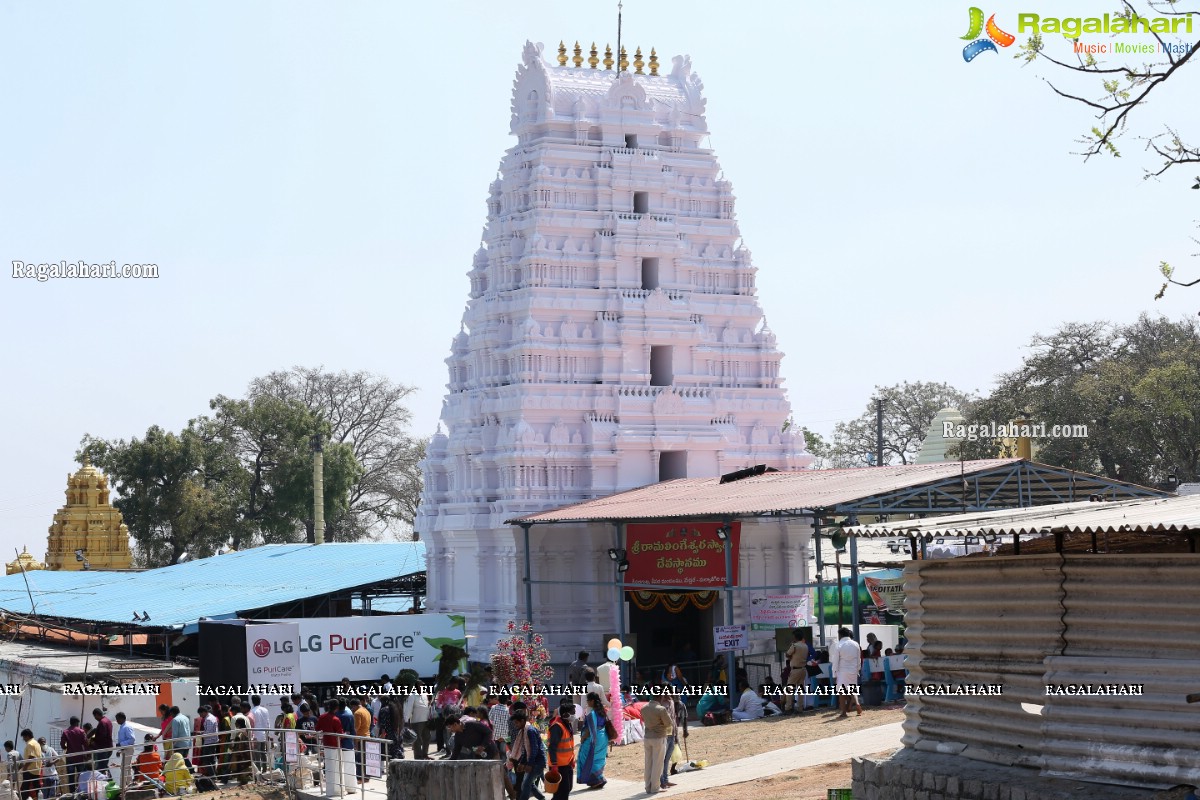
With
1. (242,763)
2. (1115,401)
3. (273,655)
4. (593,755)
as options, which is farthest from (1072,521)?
(1115,401)

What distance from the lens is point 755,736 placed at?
72.1 feet

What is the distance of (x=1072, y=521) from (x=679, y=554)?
652 inches

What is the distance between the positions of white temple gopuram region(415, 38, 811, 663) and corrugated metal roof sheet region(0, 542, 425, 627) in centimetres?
277

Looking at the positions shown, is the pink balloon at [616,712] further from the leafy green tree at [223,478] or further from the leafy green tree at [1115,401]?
the leafy green tree at [223,478]

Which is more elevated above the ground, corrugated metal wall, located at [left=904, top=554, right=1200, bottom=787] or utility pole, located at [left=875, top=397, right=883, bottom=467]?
utility pole, located at [left=875, top=397, right=883, bottom=467]

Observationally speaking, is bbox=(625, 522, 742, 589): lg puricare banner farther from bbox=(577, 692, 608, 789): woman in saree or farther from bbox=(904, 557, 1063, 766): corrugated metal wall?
bbox=(904, 557, 1063, 766): corrugated metal wall

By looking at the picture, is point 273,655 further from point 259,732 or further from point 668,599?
point 668,599

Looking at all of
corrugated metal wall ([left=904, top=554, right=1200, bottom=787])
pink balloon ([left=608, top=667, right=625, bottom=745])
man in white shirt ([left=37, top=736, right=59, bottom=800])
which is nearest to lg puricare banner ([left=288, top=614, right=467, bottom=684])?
pink balloon ([left=608, top=667, right=625, bottom=745])

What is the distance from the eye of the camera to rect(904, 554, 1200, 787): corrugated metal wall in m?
12.5

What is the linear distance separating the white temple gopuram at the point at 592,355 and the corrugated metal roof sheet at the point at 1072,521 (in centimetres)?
1931

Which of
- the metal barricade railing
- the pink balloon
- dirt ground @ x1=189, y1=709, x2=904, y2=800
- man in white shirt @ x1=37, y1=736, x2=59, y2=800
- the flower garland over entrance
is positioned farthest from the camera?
the flower garland over entrance

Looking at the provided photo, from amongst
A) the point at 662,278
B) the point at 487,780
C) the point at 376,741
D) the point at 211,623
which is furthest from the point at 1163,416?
the point at 487,780

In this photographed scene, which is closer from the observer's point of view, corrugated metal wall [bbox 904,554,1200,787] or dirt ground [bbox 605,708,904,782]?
corrugated metal wall [bbox 904,554,1200,787]

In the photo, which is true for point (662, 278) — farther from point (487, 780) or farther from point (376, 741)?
point (487, 780)
